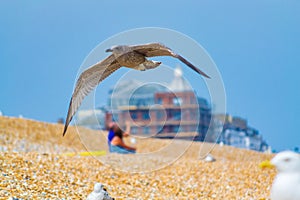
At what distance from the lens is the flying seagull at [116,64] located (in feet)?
12.4

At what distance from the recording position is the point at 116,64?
4.17 metres

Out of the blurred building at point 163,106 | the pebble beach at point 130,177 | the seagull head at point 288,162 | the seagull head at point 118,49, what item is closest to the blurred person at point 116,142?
the pebble beach at point 130,177

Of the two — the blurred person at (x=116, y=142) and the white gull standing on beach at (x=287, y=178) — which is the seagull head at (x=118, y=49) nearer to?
the white gull standing on beach at (x=287, y=178)

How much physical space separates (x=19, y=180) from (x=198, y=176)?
262 centimetres

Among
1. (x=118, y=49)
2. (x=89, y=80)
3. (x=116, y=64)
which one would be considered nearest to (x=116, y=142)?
(x=89, y=80)

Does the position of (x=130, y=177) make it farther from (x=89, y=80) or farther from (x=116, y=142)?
(x=116, y=142)

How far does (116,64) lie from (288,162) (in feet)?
6.56

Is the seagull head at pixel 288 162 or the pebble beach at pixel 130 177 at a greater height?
the pebble beach at pixel 130 177

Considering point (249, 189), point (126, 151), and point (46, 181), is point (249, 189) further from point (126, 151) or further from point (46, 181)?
point (126, 151)

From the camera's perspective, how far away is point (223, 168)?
699cm

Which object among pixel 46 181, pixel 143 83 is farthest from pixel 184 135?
pixel 46 181

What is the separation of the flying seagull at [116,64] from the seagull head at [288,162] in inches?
36.9

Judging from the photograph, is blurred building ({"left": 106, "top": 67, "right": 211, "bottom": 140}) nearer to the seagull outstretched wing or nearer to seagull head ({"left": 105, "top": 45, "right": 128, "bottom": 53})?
the seagull outstretched wing

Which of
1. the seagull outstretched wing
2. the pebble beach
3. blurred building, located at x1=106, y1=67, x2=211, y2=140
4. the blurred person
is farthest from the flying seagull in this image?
the blurred person
